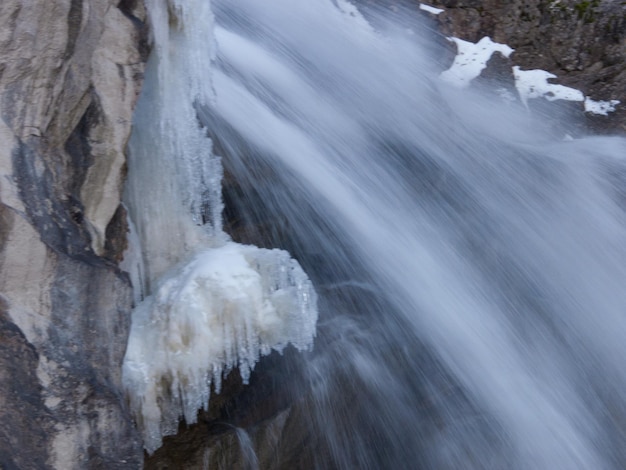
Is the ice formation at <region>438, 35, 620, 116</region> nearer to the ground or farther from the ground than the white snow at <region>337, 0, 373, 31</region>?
farther from the ground

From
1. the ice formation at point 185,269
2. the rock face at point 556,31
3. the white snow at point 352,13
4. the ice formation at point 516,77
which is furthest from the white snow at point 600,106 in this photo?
the ice formation at point 185,269

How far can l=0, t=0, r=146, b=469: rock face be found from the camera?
2426 millimetres

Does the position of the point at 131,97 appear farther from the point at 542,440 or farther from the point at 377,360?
the point at 542,440

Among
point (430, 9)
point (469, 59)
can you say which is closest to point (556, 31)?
point (469, 59)

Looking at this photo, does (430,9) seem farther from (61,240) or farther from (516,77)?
(61,240)

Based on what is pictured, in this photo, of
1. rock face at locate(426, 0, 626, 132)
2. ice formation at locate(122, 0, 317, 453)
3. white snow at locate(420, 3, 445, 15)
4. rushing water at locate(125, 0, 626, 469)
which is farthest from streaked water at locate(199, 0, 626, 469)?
white snow at locate(420, 3, 445, 15)

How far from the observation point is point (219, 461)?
344 cm

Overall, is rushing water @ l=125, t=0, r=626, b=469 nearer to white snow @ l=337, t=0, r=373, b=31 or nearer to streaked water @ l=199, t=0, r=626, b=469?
streaked water @ l=199, t=0, r=626, b=469

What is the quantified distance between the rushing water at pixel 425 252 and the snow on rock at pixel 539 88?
84 cm

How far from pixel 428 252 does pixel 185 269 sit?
1.91 m

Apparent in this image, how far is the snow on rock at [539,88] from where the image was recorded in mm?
7141

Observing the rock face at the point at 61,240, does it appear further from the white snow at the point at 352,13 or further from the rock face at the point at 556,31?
the rock face at the point at 556,31

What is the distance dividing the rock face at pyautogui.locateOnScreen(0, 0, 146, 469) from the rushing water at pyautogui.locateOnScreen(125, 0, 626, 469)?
114cm

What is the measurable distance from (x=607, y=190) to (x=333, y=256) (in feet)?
8.95
